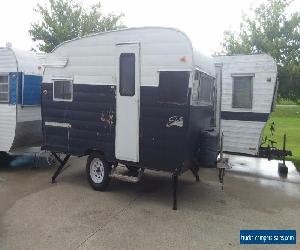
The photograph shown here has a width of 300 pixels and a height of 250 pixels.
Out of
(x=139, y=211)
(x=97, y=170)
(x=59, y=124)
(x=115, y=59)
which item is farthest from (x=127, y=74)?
(x=139, y=211)

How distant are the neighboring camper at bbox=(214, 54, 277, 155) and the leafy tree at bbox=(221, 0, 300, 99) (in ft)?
10.00

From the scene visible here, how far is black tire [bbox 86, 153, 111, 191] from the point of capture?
887 cm

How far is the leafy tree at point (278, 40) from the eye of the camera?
13.0 metres

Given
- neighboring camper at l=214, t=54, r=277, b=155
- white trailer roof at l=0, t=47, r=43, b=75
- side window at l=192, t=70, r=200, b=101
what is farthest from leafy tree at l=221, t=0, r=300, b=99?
white trailer roof at l=0, t=47, r=43, b=75

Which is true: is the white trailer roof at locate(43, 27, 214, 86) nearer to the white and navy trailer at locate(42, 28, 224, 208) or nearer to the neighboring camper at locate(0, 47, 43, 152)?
the white and navy trailer at locate(42, 28, 224, 208)

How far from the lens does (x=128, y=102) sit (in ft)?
27.1

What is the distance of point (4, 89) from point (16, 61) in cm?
103

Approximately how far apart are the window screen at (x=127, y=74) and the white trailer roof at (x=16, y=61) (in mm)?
4185

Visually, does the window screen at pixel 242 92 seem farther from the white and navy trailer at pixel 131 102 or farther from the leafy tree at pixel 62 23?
the leafy tree at pixel 62 23

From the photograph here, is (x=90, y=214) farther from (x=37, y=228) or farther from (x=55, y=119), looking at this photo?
(x=55, y=119)

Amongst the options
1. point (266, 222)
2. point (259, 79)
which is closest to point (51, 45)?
point (259, 79)

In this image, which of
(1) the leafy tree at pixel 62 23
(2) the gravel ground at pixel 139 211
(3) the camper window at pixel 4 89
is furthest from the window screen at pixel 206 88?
(1) the leafy tree at pixel 62 23

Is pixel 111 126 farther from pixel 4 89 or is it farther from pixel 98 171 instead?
pixel 4 89

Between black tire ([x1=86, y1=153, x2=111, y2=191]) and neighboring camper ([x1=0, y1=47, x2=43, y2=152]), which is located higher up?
neighboring camper ([x1=0, y1=47, x2=43, y2=152])
